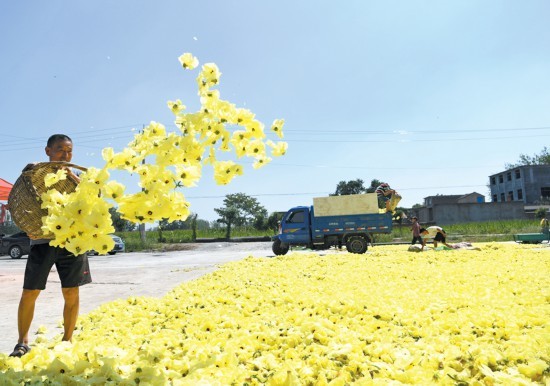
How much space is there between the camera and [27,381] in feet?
8.29

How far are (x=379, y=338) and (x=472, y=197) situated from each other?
77.1 m

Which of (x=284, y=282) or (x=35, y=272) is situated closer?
(x=35, y=272)

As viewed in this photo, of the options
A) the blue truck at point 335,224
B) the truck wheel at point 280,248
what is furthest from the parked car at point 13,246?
the blue truck at point 335,224

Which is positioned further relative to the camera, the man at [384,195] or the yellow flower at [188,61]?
the man at [384,195]

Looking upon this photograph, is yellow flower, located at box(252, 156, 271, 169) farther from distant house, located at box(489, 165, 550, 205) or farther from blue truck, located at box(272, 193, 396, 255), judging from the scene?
distant house, located at box(489, 165, 550, 205)

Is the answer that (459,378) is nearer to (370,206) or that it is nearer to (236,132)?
(236,132)

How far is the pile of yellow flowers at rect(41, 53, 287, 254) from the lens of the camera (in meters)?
2.32

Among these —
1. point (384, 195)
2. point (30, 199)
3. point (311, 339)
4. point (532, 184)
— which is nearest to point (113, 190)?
point (30, 199)

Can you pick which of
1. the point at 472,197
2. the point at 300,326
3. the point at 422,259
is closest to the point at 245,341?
the point at 300,326

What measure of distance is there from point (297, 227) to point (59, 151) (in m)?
14.8

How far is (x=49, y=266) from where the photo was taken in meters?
3.40

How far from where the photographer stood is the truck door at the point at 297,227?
58.0 ft

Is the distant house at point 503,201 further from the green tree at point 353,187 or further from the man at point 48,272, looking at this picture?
the man at point 48,272

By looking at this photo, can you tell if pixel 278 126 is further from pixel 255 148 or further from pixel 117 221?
pixel 117 221
